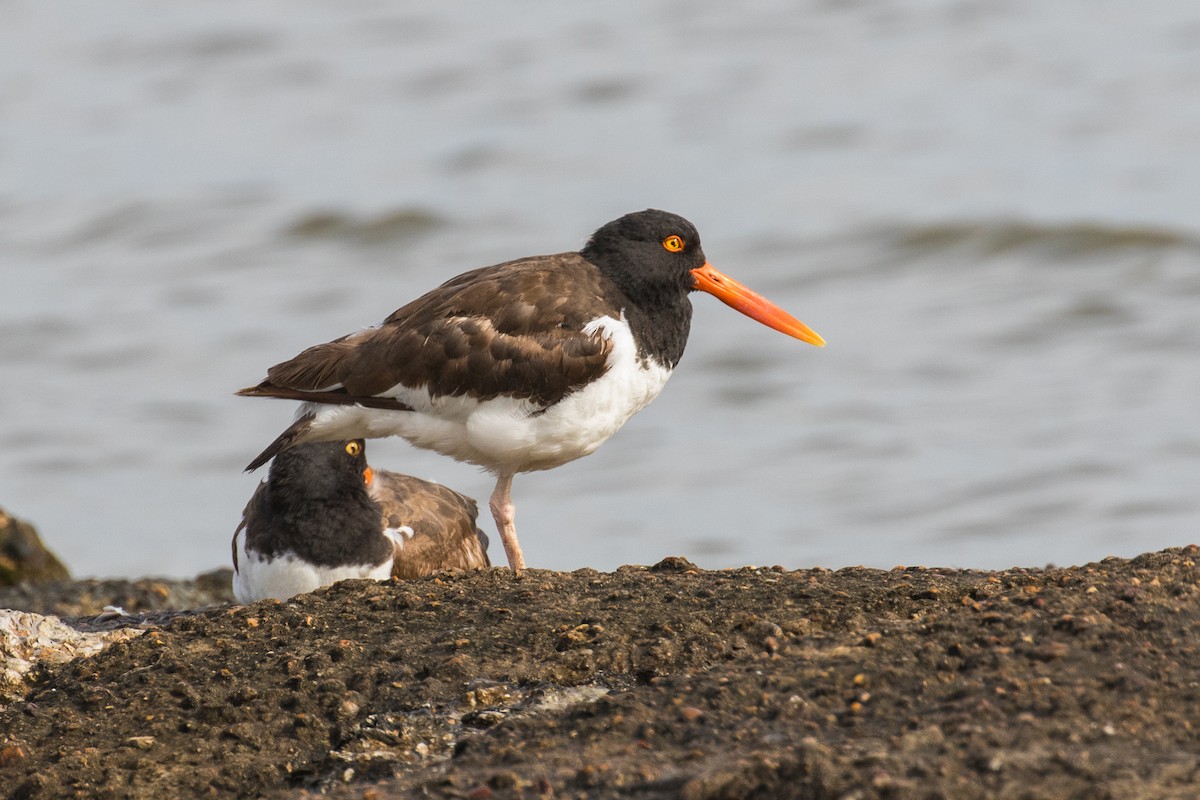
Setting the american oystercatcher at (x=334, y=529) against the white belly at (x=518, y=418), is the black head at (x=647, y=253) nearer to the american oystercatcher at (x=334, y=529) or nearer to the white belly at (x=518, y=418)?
the white belly at (x=518, y=418)

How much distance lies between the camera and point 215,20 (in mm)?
24781

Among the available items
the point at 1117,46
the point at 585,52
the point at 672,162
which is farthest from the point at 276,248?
the point at 1117,46

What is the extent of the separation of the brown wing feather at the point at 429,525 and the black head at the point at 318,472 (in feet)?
0.70

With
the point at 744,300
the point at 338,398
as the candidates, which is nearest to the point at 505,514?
the point at 338,398

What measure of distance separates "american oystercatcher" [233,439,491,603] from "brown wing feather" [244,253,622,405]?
2.57 ft

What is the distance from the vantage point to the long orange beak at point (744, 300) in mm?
6609

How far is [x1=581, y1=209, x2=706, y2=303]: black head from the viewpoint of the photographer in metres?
6.23

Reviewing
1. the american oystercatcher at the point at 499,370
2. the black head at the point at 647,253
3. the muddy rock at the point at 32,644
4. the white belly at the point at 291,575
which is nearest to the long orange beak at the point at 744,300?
the black head at the point at 647,253

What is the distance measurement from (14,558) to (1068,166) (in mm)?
12921

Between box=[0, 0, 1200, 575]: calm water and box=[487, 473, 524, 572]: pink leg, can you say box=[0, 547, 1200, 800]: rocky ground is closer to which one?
box=[487, 473, 524, 572]: pink leg

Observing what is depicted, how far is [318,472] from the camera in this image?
6.76 metres

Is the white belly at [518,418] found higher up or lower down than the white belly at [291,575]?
higher up

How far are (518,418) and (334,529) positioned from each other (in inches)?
46.9

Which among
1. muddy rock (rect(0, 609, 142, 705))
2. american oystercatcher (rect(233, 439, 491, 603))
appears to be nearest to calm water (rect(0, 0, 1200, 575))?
american oystercatcher (rect(233, 439, 491, 603))
